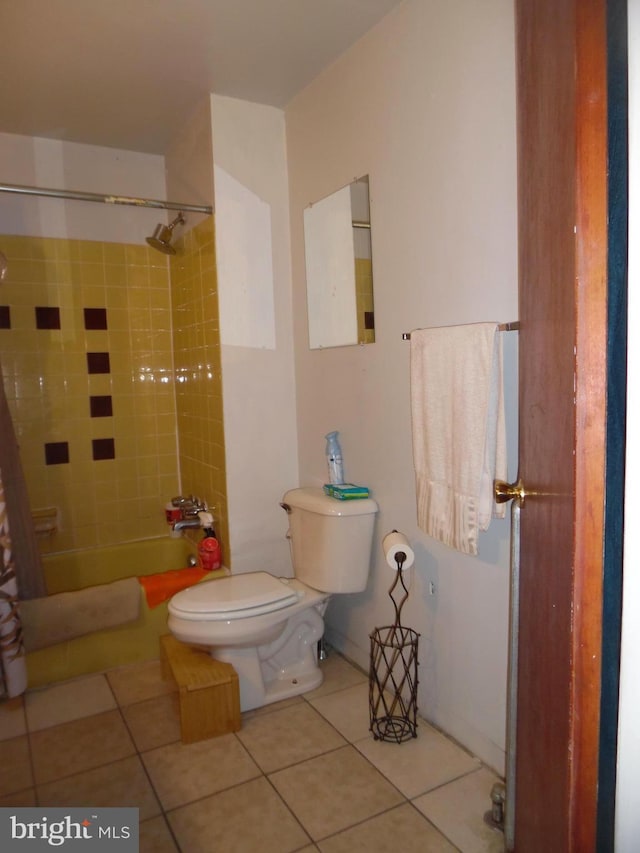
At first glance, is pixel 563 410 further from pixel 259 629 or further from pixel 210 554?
pixel 210 554

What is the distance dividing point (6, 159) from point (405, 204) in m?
2.01

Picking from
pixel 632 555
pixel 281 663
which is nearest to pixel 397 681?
pixel 281 663

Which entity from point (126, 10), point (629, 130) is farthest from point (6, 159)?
point (629, 130)

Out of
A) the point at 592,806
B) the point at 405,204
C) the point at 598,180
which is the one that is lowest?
the point at 592,806

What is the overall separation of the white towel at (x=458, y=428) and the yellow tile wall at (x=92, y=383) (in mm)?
1874

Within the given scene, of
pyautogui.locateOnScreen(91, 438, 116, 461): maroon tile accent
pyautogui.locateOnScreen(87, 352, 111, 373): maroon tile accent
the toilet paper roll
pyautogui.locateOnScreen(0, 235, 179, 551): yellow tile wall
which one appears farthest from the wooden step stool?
pyautogui.locateOnScreen(87, 352, 111, 373): maroon tile accent

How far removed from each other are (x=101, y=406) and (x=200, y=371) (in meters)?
0.66

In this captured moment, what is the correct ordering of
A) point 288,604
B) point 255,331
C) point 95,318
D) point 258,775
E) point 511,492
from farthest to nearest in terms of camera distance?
point 95,318 → point 255,331 → point 288,604 → point 258,775 → point 511,492

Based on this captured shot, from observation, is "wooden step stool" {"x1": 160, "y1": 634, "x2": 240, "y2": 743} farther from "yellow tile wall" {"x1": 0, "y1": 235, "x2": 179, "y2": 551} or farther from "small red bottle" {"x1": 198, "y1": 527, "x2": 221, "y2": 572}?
"yellow tile wall" {"x1": 0, "y1": 235, "x2": 179, "y2": 551}

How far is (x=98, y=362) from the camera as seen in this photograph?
3.14 metres

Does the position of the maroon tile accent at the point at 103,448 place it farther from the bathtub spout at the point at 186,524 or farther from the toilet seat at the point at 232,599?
the toilet seat at the point at 232,599

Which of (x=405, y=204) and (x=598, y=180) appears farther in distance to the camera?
(x=405, y=204)

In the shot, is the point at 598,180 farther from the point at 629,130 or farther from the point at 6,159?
the point at 6,159

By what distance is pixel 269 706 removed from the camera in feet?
7.41
